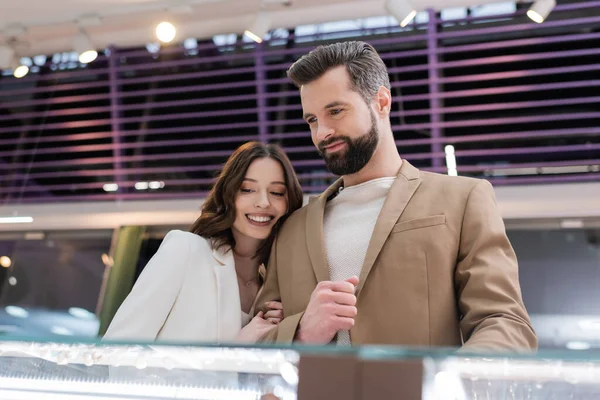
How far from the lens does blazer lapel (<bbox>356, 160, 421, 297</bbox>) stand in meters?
1.79

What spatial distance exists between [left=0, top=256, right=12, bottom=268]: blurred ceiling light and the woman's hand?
573cm

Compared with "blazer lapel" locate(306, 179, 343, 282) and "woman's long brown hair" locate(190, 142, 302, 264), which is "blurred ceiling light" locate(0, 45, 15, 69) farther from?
"blazer lapel" locate(306, 179, 343, 282)

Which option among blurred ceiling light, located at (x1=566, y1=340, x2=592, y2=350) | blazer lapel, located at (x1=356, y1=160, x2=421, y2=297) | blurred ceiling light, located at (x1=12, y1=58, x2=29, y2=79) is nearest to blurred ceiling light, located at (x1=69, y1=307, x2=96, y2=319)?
blurred ceiling light, located at (x1=12, y1=58, x2=29, y2=79)

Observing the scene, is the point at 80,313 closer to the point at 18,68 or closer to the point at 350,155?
the point at 18,68

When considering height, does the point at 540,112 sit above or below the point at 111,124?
below

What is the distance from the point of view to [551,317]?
5.61 metres

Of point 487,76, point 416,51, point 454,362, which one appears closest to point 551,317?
point 487,76

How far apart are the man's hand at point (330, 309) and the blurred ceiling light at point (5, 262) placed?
6131 mm

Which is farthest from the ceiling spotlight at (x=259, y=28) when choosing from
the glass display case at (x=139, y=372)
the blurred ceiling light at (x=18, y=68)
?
the glass display case at (x=139, y=372)

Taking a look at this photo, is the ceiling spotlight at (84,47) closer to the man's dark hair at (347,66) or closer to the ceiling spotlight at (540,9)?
the ceiling spotlight at (540,9)

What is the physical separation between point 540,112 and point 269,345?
5.42m

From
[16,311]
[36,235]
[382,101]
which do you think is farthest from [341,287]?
[16,311]

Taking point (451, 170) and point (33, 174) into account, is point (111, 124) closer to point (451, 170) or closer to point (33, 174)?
point (33, 174)

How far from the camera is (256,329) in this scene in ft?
6.37
